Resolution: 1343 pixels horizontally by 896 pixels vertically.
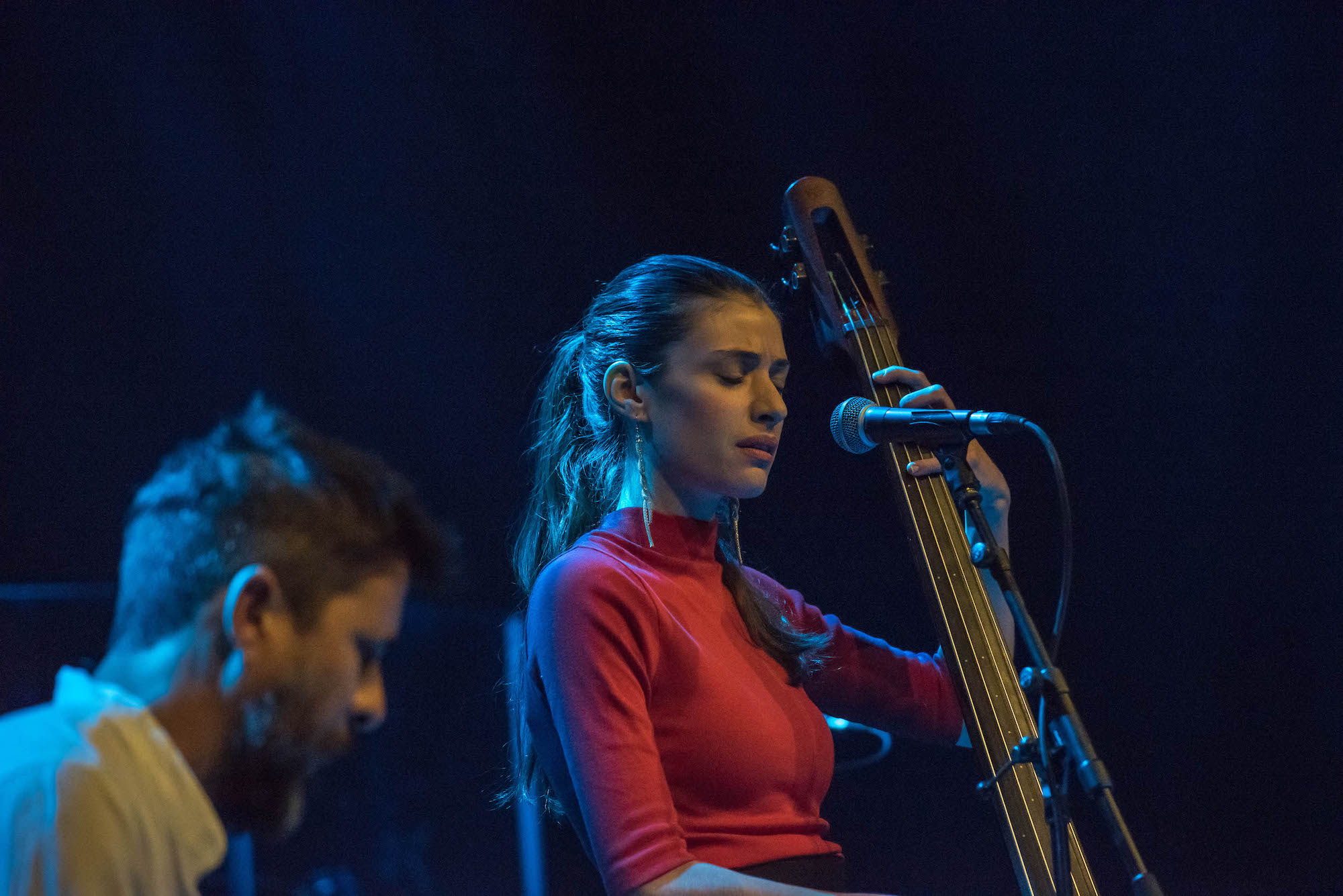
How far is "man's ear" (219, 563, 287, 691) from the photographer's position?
824 millimetres

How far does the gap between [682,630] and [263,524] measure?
2.20ft

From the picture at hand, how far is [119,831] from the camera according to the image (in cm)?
69

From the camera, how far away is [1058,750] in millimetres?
1076

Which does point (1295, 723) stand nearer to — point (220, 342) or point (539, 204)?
point (539, 204)

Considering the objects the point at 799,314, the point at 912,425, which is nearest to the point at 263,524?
the point at 912,425

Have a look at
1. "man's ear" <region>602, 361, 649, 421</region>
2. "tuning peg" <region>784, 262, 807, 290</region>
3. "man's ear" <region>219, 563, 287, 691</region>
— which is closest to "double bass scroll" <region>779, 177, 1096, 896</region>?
"tuning peg" <region>784, 262, 807, 290</region>

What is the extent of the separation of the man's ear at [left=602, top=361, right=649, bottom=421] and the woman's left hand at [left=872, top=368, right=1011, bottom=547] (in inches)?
13.8

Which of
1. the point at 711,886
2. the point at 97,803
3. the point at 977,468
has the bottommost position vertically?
the point at 711,886

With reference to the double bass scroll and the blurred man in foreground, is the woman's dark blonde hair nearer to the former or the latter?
the double bass scroll

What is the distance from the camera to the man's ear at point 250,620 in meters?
0.82

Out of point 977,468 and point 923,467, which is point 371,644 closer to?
point 923,467

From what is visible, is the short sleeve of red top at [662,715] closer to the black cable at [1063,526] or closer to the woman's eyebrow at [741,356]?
the woman's eyebrow at [741,356]

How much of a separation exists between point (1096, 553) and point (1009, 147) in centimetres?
95

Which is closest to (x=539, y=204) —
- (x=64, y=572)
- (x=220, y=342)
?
(x=220, y=342)
